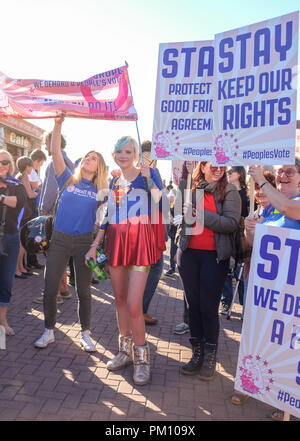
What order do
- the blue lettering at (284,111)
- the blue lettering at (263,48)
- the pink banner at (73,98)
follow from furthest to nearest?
1. the pink banner at (73,98)
2. the blue lettering at (263,48)
3. the blue lettering at (284,111)

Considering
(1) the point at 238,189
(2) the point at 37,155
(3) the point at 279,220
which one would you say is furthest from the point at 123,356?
(2) the point at 37,155

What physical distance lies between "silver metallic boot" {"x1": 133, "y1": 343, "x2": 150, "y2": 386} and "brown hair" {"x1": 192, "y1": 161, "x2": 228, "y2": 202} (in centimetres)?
156

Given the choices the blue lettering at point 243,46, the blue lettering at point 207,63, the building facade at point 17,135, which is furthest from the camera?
the building facade at point 17,135

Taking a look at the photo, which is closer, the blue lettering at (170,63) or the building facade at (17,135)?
the blue lettering at (170,63)

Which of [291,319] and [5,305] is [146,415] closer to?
[291,319]

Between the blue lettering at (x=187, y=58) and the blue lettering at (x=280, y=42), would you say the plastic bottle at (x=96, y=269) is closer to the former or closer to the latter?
the blue lettering at (x=187, y=58)

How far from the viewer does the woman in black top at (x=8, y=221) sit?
372 cm

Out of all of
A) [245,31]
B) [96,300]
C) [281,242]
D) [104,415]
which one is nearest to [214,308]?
[281,242]

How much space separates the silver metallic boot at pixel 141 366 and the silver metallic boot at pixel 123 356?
0.21 m

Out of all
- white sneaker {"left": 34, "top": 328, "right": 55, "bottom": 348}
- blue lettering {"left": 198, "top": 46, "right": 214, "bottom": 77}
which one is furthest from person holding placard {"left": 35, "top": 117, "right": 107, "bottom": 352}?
blue lettering {"left": 198, "top": 46, "right": 214, "bottom": 77}

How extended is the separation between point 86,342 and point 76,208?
1442mm

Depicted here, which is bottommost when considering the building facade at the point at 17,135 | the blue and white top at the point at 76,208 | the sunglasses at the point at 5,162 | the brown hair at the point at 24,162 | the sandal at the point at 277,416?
the sandal at the point at 277,416

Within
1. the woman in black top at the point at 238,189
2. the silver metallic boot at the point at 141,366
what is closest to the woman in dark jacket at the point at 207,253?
the silver metallic boot at the point at 141,366

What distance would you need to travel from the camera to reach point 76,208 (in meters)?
3.63
